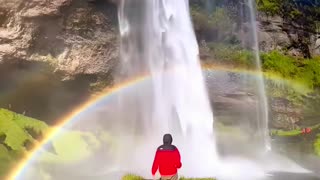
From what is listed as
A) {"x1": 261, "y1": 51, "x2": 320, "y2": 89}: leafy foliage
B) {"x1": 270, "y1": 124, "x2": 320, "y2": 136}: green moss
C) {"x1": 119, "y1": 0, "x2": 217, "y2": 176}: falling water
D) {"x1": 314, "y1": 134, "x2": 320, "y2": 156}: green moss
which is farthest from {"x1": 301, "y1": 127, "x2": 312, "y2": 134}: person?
{"x1": 119, "y1": 0, "x2": 217, "y2": 176}: falling water

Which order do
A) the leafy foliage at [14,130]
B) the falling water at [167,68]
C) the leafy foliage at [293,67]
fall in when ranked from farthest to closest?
the leafy foliage at [293,67], the falling water at [167,68], the leafy foliage at [14,130]

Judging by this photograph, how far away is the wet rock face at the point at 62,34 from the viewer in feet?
50.6

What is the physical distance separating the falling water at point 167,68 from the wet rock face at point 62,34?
0.88 metres

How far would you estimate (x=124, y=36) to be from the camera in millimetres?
18344

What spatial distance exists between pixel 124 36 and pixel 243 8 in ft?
23.0

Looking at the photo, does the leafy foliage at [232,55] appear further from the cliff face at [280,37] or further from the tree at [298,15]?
the tree at [298,15]

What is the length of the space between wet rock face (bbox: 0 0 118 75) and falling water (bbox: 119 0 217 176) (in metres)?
0.88

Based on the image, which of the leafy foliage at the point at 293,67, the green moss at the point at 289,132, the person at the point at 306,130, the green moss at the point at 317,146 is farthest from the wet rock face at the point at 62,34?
the person at the point at 306,130

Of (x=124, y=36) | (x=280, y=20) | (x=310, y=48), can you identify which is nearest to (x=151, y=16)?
(x=124, y=36)

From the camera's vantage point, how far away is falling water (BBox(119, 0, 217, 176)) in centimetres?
1842

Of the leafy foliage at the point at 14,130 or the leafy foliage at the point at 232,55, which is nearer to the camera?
the leafy foliage at the point at 14,130

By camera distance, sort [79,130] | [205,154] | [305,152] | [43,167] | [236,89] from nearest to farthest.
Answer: [43,167] < [79,130] < [205,154] < [305,152] < [236,89]

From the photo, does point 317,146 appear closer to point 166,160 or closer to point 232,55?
point 232,55

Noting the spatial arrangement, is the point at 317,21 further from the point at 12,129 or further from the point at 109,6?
the point at 12,129
